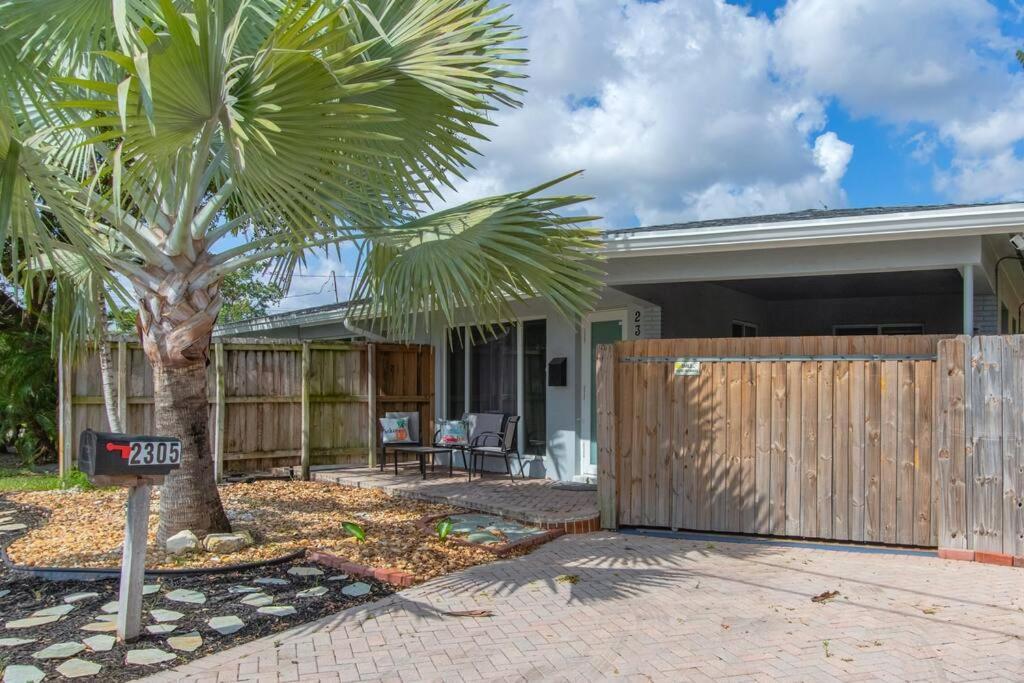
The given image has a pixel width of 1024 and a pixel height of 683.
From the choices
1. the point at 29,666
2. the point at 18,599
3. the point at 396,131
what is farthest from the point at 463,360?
the point at 29,666

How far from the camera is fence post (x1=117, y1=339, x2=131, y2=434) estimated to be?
32.2 ft

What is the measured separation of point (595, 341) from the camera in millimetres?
9766

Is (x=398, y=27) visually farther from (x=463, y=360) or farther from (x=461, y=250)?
(x=463, y=360)

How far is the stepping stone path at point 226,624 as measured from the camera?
13.9 ft

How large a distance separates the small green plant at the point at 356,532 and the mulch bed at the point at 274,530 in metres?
0.04

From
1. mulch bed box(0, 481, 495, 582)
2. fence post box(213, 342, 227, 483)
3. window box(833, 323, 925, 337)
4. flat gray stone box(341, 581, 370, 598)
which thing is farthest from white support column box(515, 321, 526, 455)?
window box(833, 323, 925, 337)

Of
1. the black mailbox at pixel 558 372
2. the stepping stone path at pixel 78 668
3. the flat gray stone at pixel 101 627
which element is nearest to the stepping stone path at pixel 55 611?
the flat gray stone at pixel 101 627

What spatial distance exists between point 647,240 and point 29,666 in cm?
590

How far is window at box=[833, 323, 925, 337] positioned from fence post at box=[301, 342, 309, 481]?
849 cm

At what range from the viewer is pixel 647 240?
24.5 feet

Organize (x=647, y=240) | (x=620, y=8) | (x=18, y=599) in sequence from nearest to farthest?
1. (x=18, y=599)
2. (x=647, y=240)
3. (x=620, y=8)

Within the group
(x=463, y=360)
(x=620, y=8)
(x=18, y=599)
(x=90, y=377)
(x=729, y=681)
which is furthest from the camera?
(x=463, y=360)

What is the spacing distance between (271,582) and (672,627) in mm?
2702

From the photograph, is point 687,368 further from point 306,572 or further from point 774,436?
point 306,572
